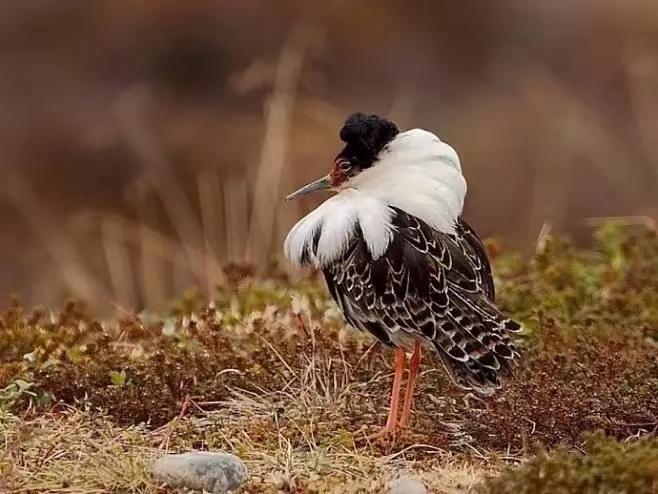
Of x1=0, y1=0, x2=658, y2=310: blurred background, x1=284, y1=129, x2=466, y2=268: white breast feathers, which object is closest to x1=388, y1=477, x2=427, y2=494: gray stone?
x1=284, y1=129, x2=466, y2=268: white breast feathers

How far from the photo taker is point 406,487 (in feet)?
18.2

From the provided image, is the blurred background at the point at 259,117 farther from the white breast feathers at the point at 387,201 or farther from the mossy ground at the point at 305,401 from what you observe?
the white breast feathers at the point at 387,201

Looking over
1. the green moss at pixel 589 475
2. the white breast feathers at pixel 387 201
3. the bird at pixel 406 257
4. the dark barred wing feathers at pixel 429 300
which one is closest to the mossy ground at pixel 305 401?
the green moss at pixel 589 475

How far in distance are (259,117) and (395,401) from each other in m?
9.59

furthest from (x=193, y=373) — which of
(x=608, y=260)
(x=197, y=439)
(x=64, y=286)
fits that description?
(x=64, y=286)

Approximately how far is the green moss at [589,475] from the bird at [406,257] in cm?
81

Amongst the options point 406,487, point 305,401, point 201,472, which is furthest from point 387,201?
point 201,472

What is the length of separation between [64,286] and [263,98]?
15.3 ft

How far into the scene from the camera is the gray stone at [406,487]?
5.52 metres

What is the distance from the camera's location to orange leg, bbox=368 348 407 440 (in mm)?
6199

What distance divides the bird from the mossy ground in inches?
9.1

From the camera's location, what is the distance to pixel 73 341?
7.37m

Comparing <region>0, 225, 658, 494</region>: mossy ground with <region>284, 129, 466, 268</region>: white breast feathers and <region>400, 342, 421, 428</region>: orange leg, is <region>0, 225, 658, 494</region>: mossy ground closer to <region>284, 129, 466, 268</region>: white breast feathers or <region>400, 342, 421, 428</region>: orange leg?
<region>400, 342, 421, 428</region>: orange leg

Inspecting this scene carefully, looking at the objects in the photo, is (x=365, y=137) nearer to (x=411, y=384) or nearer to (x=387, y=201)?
(x=387, y=201)
